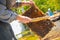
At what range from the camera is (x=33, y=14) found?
37.1 inches

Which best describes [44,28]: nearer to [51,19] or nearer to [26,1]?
[51,19]

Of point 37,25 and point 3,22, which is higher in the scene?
point 3,22

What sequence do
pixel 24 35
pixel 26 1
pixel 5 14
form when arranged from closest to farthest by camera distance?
pixel 5 14, pixel 26 1, pixel 24 35

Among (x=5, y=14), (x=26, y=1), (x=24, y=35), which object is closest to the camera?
(x=5, y=14)

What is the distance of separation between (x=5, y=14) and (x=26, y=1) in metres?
0.31

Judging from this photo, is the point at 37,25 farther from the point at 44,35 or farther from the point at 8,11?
the point at 8,11

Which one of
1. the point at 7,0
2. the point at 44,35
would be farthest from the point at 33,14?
the point at 7,0

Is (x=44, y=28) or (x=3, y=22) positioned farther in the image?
(x=44, y=28)

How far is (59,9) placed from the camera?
1.08 metres

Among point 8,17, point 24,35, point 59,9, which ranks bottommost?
point 24,35

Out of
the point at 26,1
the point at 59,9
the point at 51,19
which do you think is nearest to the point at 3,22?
the point at 26,1

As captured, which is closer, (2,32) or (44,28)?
(2,32)

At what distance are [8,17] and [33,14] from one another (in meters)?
0.35

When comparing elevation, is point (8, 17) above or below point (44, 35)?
above
